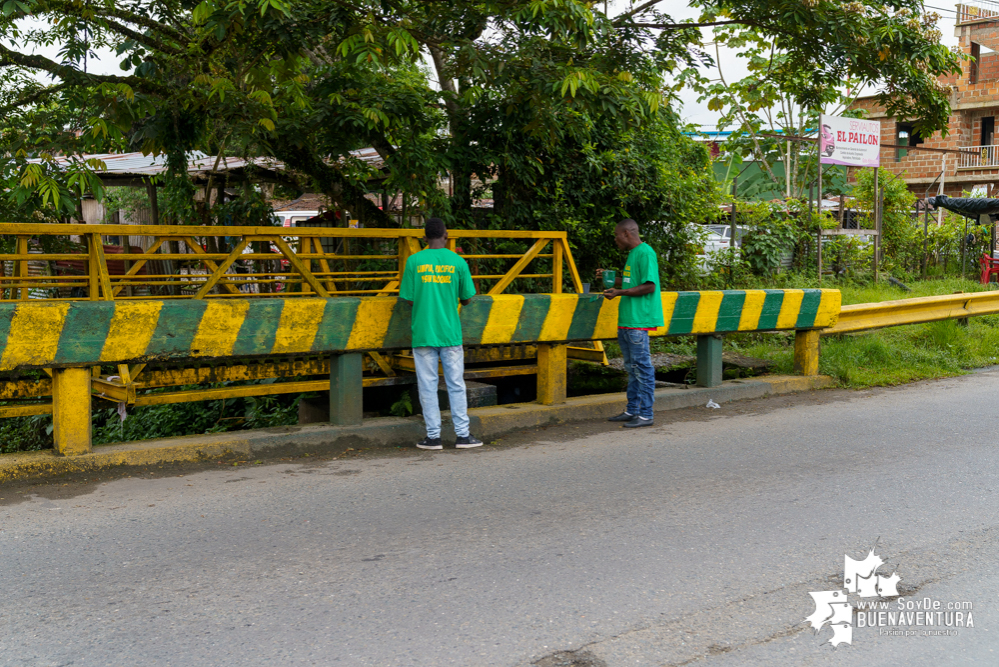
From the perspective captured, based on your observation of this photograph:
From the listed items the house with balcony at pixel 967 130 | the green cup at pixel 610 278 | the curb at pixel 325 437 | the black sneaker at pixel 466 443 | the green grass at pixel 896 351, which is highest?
the house with balcony at pixel 967 130

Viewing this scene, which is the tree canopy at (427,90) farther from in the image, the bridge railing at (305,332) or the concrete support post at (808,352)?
the concrete support post at (808,352)

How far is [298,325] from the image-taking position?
6508 millimetres

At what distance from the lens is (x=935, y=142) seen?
3900 centimetres

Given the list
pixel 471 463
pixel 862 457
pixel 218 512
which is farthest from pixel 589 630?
pixel 862 457

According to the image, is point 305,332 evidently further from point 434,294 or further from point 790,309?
point 790,309

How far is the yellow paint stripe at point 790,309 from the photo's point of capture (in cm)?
910

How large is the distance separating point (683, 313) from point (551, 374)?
146 cm

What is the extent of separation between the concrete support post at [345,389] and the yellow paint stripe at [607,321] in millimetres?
2287

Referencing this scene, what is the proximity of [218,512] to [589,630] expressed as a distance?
2.47m

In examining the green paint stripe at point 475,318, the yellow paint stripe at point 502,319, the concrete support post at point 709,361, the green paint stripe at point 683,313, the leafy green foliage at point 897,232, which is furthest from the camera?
the leafy green foliage at point 897,232

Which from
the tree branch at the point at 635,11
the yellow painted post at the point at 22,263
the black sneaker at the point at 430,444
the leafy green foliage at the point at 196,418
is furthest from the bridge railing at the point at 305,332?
the tree branch at the point at 635,11

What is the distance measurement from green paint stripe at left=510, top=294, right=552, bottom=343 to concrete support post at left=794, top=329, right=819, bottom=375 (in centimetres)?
339

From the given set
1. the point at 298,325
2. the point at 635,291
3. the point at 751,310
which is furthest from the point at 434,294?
the point at 751,310

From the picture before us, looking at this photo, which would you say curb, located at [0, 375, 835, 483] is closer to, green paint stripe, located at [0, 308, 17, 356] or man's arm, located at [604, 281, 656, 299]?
green paint stripe, located at [0, 308, 17, 356]
